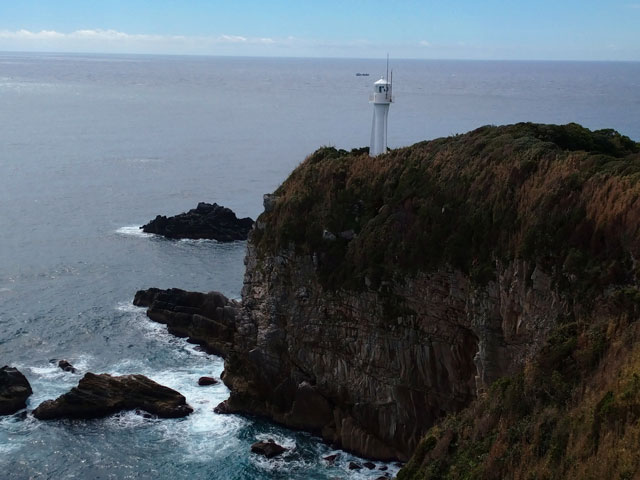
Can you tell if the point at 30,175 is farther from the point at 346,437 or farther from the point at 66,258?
the point at 346,437

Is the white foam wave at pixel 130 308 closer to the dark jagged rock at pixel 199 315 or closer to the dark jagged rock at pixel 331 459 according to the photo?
the dark jagged rock at pixel 199 315

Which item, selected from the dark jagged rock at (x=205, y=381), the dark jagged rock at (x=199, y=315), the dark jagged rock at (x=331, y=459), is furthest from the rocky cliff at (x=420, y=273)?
the dark jagged rock at (x=199, y=315)

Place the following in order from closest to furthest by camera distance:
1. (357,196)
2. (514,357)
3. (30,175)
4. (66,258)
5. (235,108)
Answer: (514,357), (357,196), (66,258), (30,175), (235,108)

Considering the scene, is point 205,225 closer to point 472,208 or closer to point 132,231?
point 132,231

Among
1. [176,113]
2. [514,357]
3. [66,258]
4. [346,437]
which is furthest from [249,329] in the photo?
[176,113]

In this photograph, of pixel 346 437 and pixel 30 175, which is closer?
pixel 346 437

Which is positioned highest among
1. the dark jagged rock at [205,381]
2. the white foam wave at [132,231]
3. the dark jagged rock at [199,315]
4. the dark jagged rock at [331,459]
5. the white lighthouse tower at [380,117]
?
the white lighthouse tower at [380,117]

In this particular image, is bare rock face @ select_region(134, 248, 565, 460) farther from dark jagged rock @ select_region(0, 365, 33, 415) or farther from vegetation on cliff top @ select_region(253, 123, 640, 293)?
dark jagged rock @ select_region(0, 365, 33, 415)
